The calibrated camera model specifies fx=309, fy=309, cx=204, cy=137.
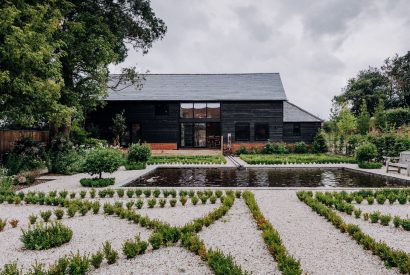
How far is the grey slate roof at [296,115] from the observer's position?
93.5 feet

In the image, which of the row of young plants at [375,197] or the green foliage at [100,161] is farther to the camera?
the green foliage at [100,161]

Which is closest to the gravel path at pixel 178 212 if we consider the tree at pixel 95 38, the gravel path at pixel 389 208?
the gravel path at pixel 389 208

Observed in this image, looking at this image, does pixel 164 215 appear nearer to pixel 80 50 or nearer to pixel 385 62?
pixel 80 50

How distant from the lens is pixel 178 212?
7.28 meters

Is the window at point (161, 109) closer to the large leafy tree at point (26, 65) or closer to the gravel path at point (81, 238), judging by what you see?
the large leafy tree at point (26, 65)

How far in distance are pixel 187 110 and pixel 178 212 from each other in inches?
838

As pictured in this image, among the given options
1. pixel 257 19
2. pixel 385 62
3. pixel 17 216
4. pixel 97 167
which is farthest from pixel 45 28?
pixel 385 62

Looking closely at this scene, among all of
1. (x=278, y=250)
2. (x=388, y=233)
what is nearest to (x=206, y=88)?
(x=388, y=233)

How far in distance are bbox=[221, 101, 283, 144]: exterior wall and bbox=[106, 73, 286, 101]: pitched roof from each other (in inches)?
27.2

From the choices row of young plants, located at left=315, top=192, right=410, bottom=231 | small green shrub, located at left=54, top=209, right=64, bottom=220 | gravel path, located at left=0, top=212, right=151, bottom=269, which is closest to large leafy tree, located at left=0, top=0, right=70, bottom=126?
small green shrub, located at left=54, top=209, right=64, bottom=220

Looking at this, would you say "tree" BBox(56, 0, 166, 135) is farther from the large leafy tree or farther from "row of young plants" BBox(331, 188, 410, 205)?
"row of young plants" BBox(331, 188, 410, 205)

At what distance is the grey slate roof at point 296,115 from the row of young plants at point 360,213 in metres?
21.0

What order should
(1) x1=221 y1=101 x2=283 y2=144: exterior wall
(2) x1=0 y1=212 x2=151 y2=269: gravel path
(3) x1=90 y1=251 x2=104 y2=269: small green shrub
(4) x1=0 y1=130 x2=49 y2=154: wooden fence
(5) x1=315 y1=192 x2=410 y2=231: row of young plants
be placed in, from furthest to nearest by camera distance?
(1) x1=221 y1=101 x2=283 y2=144: exterior wall, (4) x1=0 y1=130 x2=49 y2=154: wooden fence, (5) x1=315 y1=192 x2=410 y2=231: row of young plants, (2) x1=0 y1=212 x2=151 y2=269: gravel path, (3) x1=90 y1=251 x2=104 y2=269: small green shrub

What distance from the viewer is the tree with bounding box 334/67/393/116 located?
42.5 metres
